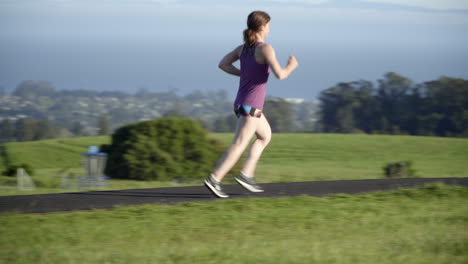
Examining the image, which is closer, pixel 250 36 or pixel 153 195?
pixel 250 36

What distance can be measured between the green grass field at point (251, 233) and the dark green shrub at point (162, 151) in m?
9.00

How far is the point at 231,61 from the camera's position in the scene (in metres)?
6.24

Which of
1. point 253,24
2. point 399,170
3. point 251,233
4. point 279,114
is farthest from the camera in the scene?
point 279,114

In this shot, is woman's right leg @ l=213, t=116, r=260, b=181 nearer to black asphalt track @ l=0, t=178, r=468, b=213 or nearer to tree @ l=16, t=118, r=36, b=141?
black asphalt track @ l=0, t=178, r=468, b=213

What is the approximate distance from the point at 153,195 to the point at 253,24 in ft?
7.02

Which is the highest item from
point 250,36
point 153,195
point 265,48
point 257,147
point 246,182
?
point 250,36

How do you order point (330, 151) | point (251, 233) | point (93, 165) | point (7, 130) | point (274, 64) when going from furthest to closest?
point (7, 130), point (330, 151), point (93, 165), point (274, 64), point (251, 233)

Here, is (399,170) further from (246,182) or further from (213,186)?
(213,186)

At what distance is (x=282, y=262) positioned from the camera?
12.1ft

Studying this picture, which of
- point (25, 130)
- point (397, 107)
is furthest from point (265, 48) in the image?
point (397, 107)

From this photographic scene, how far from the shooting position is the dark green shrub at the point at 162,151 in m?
14.6

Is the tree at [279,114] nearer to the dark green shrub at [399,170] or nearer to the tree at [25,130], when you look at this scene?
the tree at [25,130]

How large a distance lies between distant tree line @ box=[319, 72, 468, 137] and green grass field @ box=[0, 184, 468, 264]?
4583 centimetres

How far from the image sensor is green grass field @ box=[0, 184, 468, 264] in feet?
12.6
